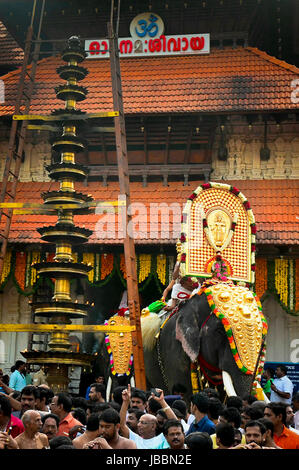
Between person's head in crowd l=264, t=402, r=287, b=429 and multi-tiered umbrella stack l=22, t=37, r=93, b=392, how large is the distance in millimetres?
3154

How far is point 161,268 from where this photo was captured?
15.8 m

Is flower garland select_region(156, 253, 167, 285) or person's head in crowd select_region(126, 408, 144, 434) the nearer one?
person's head in crowd select_region(126, 408, 144, 434)

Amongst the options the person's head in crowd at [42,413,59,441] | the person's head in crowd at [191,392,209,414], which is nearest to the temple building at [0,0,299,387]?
the person's head in crowd at [191,392,209,414]

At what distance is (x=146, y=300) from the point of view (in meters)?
17.3

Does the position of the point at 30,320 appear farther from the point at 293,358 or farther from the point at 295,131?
the point at 295,131

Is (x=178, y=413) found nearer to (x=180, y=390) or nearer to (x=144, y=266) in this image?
(x=180, y=390)

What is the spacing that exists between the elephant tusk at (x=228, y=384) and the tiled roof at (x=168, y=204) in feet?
20.3

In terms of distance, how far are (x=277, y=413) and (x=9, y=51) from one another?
15.8 meters

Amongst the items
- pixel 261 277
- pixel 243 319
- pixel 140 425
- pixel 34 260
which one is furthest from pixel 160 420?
pixel 34 260

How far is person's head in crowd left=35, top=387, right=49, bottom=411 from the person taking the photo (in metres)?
7.01

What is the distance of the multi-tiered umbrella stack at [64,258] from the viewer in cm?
868

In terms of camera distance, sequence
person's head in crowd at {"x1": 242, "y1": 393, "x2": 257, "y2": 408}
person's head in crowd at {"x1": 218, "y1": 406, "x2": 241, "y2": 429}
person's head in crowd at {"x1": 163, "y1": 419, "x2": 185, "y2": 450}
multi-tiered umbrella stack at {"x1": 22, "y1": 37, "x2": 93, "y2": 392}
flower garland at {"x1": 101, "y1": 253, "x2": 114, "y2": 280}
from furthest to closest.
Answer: flower garland at {"x1": 101, "y1": 253, "x2": 114, "y2": 280}, multi-tiered umbrella stack at {"x1": 22, "y1": 37, "x2": 93, "y2": 392}, person's head in crowd at {"x1": 242, "y1": 393, "x2": 257, "y2": 408}, person's head in crowd at {"x1": 218, "y1": 406, "x2": 241, "y2": 429}, person's head in crowd at {"x1": 163, "y1": 419, "x2": 185, "y2": 450}

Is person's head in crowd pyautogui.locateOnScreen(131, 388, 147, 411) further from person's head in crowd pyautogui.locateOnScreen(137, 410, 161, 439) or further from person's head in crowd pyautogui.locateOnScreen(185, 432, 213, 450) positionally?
person's head in crowd pyautogui.locateOnScreen(185, 432, 213, 450)
